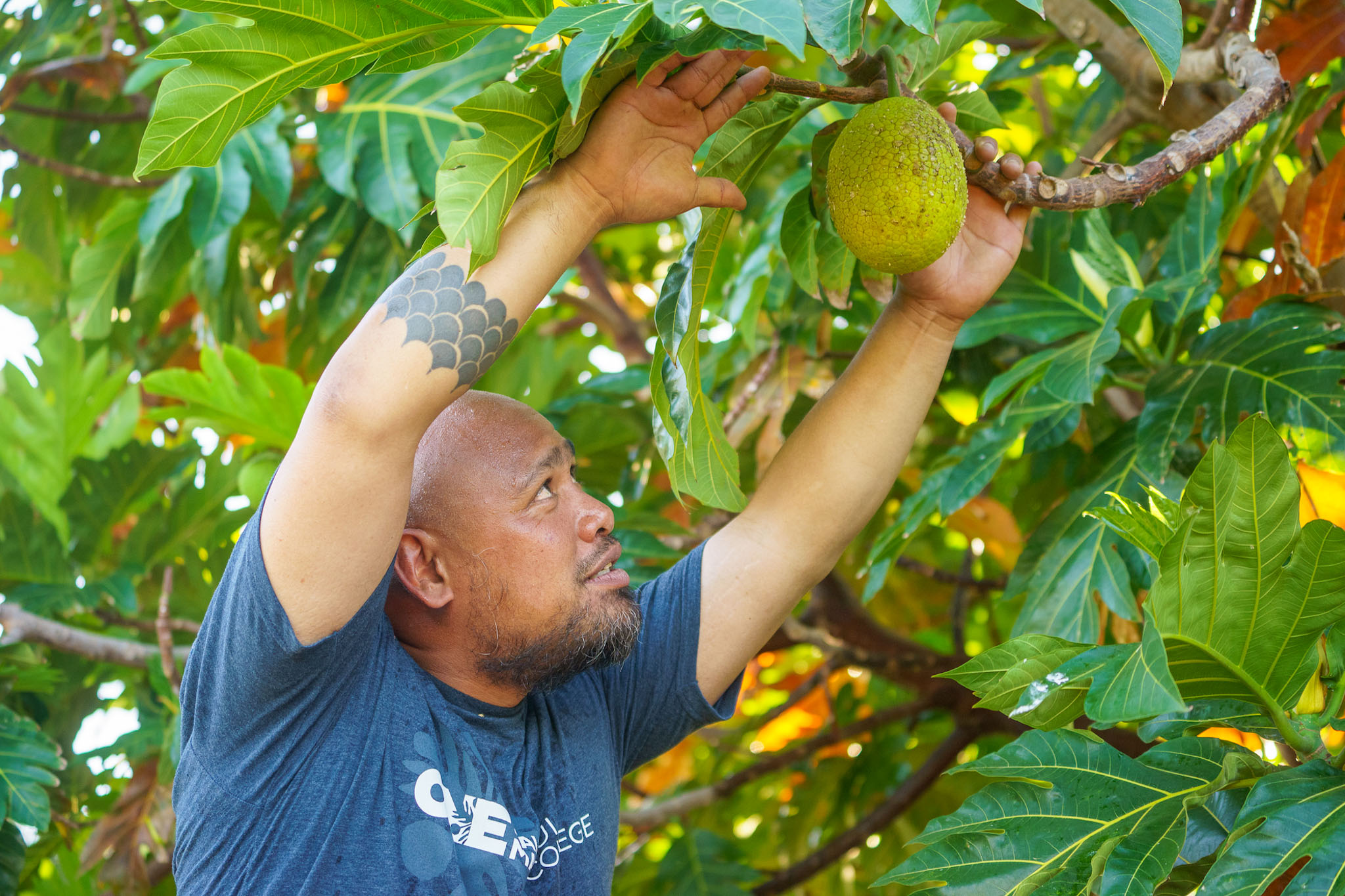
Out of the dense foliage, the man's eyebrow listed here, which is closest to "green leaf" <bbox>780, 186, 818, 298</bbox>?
the dense foliage

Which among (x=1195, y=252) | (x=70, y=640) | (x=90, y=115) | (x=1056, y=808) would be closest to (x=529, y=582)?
(x=1056, y=808)

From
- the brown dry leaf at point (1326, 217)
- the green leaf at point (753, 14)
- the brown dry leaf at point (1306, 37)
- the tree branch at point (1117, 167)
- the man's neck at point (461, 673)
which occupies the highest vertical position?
the green leaf at point (753, 14)

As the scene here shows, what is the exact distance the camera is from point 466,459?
1277mm

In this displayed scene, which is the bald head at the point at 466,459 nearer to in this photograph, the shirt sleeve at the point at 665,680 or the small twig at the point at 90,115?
the shirt sleeve at the point at 665,680

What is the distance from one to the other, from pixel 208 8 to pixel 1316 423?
131 centimetres

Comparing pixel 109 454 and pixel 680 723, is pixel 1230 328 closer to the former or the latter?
pixel 680 723

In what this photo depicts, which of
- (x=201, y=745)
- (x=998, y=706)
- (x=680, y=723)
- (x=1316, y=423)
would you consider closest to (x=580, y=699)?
(x=680, y=723)

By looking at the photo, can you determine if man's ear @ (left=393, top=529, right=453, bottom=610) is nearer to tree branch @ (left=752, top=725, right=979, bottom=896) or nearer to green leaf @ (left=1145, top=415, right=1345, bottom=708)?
green leaf @ (left=1145, top=415, right=1345, bottom=708)

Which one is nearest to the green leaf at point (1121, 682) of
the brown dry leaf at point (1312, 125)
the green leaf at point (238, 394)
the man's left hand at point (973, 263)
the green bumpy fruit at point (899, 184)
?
the green bumpy fruit at point (899, 184)

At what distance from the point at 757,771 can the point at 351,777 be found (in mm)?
1435

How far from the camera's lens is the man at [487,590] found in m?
0.97

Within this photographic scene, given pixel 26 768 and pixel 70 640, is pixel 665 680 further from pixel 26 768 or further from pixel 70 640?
pixel 70 640

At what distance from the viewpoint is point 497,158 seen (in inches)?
35.2

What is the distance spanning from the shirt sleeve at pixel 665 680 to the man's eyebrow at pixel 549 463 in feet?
0.75
